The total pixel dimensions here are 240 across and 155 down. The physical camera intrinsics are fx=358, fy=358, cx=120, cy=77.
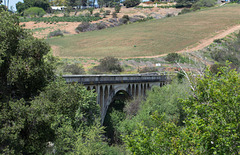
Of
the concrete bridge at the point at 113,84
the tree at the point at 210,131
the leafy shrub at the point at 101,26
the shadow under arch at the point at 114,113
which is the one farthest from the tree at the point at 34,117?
the leafy shrub at the point at 101,26

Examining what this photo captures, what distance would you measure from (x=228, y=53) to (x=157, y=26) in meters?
38.7

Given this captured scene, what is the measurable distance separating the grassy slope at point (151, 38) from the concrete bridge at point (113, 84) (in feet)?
87.3

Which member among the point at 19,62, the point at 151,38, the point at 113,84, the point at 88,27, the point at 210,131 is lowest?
the point at 113,84

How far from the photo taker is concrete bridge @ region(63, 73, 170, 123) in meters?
31.9

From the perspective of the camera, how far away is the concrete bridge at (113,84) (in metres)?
31.9

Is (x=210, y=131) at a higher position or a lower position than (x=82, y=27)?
higher

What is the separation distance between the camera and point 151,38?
90500 millimetres

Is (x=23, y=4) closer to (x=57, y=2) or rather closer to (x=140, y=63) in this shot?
(x=57, y=2)

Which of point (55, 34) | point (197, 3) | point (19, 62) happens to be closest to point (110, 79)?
point (19, 62)

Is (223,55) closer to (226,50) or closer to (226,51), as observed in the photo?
(226,51)

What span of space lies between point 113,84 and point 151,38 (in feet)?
182

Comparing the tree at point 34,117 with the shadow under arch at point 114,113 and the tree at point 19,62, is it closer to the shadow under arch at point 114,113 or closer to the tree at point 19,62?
the tree at point 19,62

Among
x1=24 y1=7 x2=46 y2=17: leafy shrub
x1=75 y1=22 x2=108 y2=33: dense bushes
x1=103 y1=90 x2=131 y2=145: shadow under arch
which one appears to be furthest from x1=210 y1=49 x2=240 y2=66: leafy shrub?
x1=24 y1=7 x2=46 y2=17: leafy shrub

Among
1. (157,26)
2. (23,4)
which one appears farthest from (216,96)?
(23,4)
